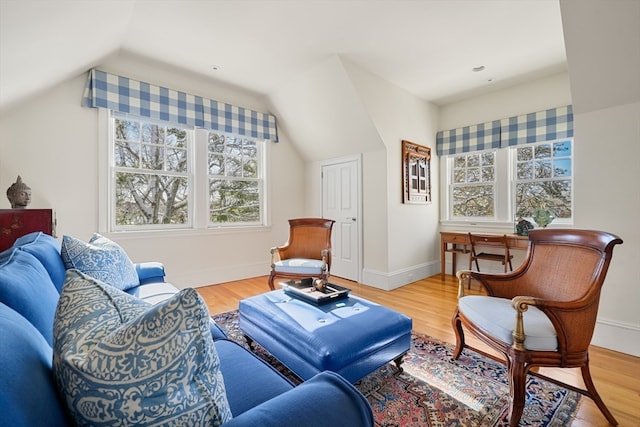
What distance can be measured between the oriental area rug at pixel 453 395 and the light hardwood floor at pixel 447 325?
139mm

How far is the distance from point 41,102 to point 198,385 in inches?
142

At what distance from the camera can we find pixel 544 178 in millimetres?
3674

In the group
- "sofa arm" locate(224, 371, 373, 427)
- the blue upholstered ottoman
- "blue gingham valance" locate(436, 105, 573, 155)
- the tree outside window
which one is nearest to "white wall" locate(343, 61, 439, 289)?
"blue gingham valance" locate(436, 105, 573, 155)

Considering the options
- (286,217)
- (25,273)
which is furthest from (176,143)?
(25,273)

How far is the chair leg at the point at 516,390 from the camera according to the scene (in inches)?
53.1

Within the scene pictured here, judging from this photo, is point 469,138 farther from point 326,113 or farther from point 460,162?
point 326,113

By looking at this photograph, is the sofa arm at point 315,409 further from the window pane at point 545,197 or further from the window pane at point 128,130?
the window pane at point 545,197

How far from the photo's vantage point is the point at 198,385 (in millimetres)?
562

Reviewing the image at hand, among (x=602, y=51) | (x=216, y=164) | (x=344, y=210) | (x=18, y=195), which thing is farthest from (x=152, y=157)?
(x=602, y=51)

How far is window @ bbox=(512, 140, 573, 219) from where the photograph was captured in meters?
3.54

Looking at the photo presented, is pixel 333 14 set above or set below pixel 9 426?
above

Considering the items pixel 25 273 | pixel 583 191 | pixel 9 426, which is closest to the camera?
pixel 9 426

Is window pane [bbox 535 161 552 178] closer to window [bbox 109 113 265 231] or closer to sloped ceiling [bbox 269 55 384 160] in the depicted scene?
sloped ceiling [bbox 269 55 384 160]

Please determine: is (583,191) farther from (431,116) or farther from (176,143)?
(176,143)
